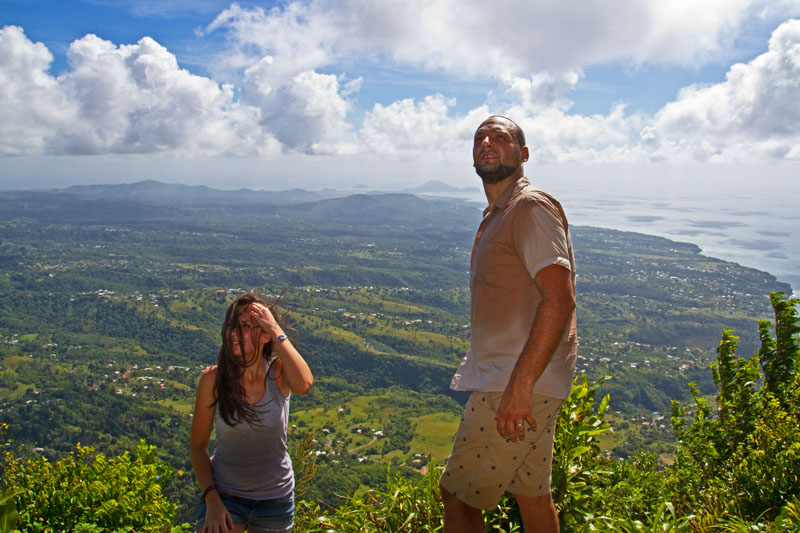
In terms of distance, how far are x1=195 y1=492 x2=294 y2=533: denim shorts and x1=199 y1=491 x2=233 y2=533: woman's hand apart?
6cm

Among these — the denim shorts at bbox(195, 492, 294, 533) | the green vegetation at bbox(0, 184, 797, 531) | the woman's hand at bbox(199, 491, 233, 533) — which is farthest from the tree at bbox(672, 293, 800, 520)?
the woman's hand at bbox(199, 491, 233, 533)

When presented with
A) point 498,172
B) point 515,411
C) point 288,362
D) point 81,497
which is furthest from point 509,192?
point 81,497

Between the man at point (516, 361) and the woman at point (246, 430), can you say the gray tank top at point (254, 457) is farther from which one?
the man at point (516, 361)

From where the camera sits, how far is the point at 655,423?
43.2m

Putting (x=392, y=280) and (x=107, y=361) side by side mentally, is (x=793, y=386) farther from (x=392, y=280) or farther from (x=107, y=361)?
(x=392, y=280)

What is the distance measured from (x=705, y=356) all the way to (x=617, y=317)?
21.4 m

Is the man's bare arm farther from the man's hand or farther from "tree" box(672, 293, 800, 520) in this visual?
"tree" box(672, 293, 800, 520)

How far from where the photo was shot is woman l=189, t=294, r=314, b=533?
2.46m

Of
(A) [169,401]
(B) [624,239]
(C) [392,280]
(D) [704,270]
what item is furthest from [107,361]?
(B) [624,239]

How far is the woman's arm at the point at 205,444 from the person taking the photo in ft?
7.78

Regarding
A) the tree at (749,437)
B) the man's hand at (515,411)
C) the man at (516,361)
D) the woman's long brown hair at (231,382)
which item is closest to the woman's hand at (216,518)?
the woman's long brown hair at (231,382)

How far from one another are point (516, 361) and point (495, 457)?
423 millimetres

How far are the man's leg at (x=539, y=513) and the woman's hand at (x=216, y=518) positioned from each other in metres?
1.32

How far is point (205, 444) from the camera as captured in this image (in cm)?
252
